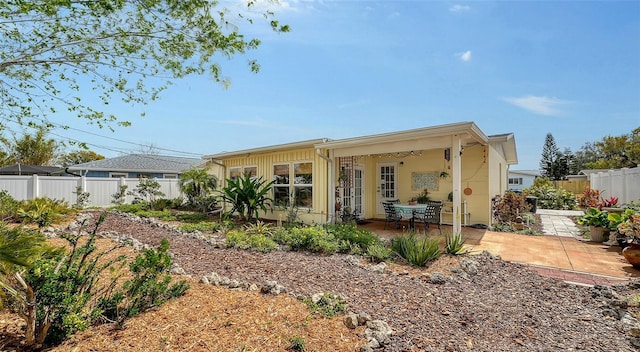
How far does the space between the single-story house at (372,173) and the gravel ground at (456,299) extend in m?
3.65

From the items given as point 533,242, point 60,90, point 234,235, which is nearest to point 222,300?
point 234,235

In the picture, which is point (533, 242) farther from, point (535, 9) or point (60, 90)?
point (60, 90)

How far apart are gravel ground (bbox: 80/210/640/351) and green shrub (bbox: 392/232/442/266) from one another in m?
0.20

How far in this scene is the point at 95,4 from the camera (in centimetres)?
382

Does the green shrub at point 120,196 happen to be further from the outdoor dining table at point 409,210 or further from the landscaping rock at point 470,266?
the landscaping rock at point 470,266

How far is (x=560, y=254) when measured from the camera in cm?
596

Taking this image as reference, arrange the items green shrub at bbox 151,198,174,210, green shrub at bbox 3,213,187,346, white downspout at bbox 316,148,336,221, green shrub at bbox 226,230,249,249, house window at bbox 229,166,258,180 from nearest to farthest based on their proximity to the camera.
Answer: green shrub at bbox 3,213,187,346 → green shrub at bbox 226,230,249,249 → white downspout at bbox 316,148,336,221 → house window at bbox 229,166,258,180 → green shrub at bbox 151,198,174,210

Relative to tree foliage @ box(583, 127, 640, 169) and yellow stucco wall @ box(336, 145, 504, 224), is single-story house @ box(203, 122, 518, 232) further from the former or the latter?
tree foliage @ box(583, 127, 640, 169)

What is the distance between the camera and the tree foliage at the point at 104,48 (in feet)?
13.5

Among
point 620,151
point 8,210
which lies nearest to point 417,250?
point 8,210

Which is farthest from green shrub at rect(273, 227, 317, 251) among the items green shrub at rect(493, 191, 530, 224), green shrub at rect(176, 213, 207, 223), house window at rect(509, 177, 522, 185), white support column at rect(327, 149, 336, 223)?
house window at rect(509, 177, 522, 185)

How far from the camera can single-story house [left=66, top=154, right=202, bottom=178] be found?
20172mm

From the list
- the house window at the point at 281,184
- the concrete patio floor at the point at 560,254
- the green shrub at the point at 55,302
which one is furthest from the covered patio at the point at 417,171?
the green shrub at the point at 55,302

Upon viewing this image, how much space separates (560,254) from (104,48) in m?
9.21
